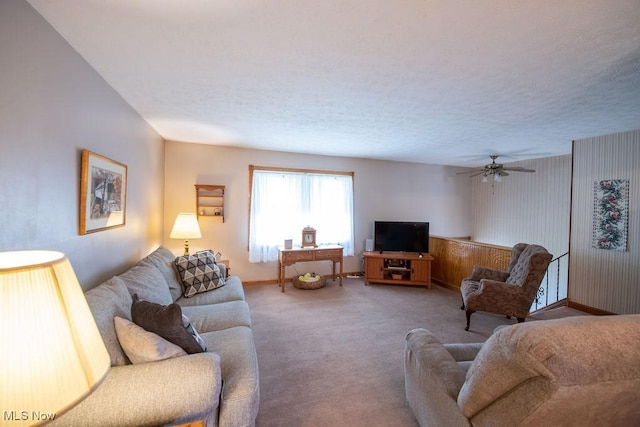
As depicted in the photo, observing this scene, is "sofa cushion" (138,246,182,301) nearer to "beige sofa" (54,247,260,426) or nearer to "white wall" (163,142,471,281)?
"beige sofa" (54,247,260,426)

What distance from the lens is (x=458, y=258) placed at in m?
4.50

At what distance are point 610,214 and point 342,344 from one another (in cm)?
388

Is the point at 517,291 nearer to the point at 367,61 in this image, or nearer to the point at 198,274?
the point at 367,61

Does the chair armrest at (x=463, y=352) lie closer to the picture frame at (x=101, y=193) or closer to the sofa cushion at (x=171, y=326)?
the sofa cushion at (x=171, y=326)

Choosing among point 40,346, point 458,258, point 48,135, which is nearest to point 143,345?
point 40,346

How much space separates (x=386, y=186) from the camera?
546cm

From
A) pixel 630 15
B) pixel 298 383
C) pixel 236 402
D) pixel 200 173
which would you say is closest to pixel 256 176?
pixel 200 173

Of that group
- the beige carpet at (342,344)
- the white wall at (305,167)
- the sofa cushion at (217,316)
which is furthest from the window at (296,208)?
the sofa cushion at (217,316)

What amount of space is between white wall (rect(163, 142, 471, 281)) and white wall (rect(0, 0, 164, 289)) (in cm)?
177

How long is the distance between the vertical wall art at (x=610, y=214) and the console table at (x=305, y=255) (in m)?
3.59

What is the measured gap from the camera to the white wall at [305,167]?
412 cm

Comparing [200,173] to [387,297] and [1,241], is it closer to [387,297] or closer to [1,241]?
[1,241]

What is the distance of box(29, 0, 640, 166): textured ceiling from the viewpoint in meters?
1.33

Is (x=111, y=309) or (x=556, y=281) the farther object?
(x=556, y=281)
